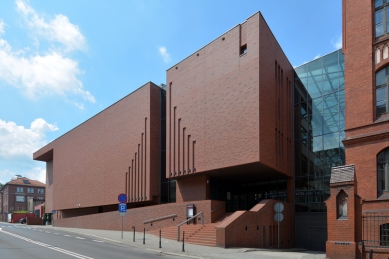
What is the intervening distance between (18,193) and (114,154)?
8384 centimetres

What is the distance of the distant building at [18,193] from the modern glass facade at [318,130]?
91.6 m

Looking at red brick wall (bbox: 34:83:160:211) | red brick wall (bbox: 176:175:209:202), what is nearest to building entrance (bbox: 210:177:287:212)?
Result: red brick wall (bbox: 176:175:209:202)

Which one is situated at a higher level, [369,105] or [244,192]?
[369,105]

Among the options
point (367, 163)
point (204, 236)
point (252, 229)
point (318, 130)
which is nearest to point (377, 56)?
point (367, 163)

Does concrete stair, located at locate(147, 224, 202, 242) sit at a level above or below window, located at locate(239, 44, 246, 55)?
below

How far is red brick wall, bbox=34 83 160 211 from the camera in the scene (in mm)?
34938

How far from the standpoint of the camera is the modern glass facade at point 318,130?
2750 centimetres

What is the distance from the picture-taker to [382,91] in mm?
19344

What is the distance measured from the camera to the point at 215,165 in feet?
87.2

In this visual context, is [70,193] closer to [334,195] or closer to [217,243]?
[217,243]

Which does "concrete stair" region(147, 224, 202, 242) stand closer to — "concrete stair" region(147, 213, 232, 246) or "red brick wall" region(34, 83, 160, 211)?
"concrete stair" region(147, 213, 232, 246)

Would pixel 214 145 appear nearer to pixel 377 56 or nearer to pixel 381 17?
pixel 377 56

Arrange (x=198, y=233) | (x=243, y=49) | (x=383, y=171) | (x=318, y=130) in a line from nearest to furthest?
(x=383, y=171) → (x=198, y=233) → (x=243, y=49) → (x=318, y=130)

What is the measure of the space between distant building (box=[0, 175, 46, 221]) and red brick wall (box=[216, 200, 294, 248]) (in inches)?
3657
